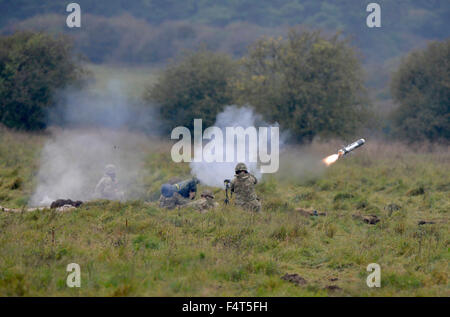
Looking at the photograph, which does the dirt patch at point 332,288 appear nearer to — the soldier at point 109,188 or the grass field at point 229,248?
the grass field at point 229,248

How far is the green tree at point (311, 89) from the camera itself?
26.4 m

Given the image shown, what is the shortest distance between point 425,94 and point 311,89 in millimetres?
8412

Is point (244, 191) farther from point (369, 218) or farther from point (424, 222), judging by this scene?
point (424, 222)

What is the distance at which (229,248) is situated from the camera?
9094 millimetres

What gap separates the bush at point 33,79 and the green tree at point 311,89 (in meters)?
11.1

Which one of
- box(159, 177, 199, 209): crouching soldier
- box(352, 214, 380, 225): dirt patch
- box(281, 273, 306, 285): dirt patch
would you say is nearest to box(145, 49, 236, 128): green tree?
box(159, 177, 199, 209): crouching soldier

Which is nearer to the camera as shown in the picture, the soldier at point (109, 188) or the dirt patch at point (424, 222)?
the dirt patch at point (424, 222)

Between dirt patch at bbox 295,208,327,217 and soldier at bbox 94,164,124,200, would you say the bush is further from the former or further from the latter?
dirt patch at bbox 295,208,327,217

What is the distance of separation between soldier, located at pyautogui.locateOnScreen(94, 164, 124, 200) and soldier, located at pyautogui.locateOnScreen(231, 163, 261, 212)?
141 inches

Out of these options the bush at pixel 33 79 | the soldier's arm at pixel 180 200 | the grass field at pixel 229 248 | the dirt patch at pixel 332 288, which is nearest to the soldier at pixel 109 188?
the grass field at pixel 229 248

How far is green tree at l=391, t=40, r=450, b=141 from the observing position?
29969 mm

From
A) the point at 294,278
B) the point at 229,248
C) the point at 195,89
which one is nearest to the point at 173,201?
the point at 229,248
